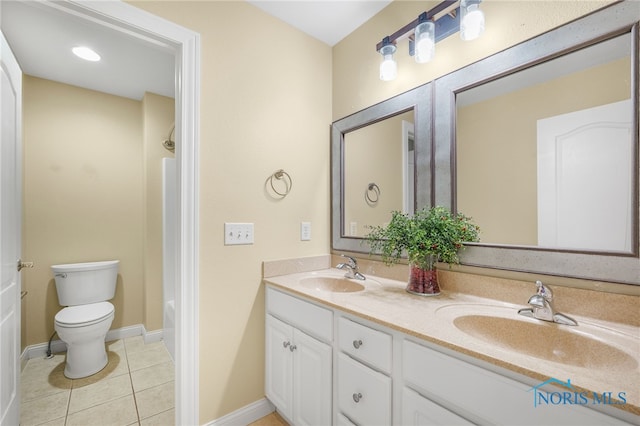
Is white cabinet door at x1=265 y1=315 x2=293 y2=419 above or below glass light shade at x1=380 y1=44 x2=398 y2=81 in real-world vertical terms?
below

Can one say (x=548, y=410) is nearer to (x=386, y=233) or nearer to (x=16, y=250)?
(x=386, y=233)

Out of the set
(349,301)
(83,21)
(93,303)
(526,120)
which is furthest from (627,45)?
(93,303)

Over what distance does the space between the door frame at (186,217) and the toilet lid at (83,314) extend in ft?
3.77

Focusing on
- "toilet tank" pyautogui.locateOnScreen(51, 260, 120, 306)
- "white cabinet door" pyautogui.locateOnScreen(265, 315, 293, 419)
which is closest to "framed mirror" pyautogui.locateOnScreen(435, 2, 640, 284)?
"white cabinet door" pyautogui.locateOnScreen(265, 315, 293, 419)

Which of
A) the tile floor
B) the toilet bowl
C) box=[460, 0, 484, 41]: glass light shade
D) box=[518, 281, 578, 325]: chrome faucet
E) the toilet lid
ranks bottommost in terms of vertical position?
the tile floor

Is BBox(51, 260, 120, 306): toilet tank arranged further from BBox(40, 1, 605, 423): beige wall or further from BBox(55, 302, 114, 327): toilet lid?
BBox(40, 1, 605, 423): beige wall

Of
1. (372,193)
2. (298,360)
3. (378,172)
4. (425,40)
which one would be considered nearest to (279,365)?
(298,360)

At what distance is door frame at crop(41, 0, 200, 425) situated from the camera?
4.45ft

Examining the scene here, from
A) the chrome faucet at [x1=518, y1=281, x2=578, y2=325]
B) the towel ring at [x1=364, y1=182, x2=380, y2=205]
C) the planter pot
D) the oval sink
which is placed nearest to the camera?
the oval sink

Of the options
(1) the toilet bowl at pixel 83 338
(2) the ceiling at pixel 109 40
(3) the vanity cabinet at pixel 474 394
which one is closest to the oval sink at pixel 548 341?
(3) the vanity cabinet at pixel 474 394

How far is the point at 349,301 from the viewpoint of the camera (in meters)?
1.17

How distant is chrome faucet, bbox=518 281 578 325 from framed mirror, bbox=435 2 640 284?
117 millimetres

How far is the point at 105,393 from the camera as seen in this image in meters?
1.82

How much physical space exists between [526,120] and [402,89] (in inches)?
26.1
